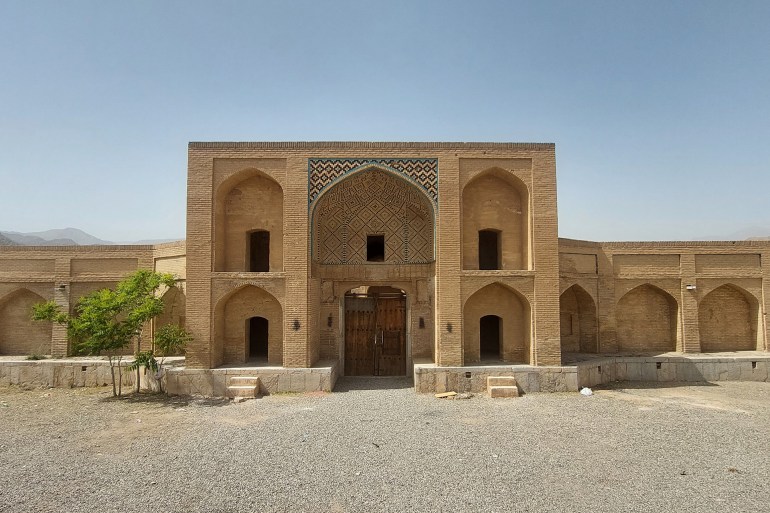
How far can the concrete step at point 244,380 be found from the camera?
8.80 m

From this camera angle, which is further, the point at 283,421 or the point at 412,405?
the point at 412,405

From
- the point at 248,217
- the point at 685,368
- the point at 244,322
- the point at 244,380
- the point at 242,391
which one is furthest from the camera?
the point at 685,368

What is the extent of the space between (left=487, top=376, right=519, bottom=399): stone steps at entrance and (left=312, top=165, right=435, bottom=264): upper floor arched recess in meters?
3.14

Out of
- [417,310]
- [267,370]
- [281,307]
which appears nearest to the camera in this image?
[267,370]

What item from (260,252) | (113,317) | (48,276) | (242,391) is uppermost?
(260,252)

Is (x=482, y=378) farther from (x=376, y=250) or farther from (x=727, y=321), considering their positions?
(x=727, y=321)

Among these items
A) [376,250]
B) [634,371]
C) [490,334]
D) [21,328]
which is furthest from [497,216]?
[21,328]

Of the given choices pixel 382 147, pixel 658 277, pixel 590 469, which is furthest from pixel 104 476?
pixel 658 277

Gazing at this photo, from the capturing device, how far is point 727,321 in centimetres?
1189

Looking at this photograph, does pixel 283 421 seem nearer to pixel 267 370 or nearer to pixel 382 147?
pixel 267 370

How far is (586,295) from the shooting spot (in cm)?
1152

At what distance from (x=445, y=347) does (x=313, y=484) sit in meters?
4.93

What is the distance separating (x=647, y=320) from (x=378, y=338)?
25.4 feet

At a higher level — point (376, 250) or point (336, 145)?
point (336, 145)
